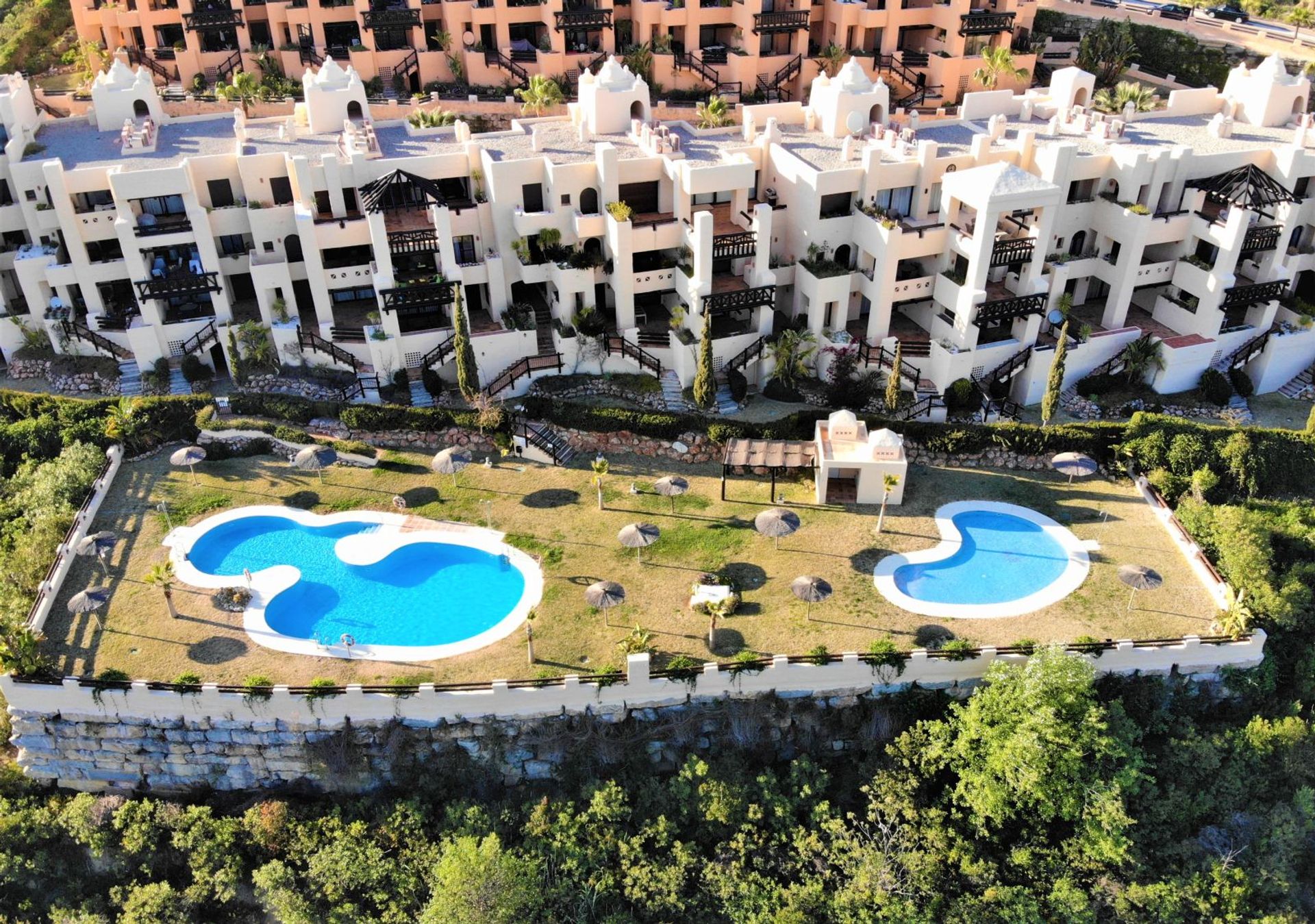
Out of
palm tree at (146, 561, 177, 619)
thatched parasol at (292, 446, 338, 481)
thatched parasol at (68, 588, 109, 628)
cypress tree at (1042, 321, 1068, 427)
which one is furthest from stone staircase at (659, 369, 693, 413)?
thatched parasol at (68, 588, 109, 628)

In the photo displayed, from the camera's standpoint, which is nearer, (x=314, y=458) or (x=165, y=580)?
(x=165, y=580)

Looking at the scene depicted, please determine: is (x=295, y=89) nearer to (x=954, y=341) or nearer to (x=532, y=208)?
(x=532, y=208)

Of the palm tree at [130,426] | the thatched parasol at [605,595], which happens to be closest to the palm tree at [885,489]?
the thatched parasol at [605,595]

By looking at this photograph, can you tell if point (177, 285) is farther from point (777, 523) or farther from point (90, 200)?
point (777, 523)

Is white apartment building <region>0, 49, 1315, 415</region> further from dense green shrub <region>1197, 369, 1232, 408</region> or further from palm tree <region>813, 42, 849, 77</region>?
palm tree <region>813, 42, 849, 77</region>

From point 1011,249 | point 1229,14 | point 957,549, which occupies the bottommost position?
point 957,549

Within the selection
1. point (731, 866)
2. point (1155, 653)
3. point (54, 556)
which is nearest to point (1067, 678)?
point (1155, 653)

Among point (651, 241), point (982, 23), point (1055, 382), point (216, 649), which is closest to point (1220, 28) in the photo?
point (982, 23)
